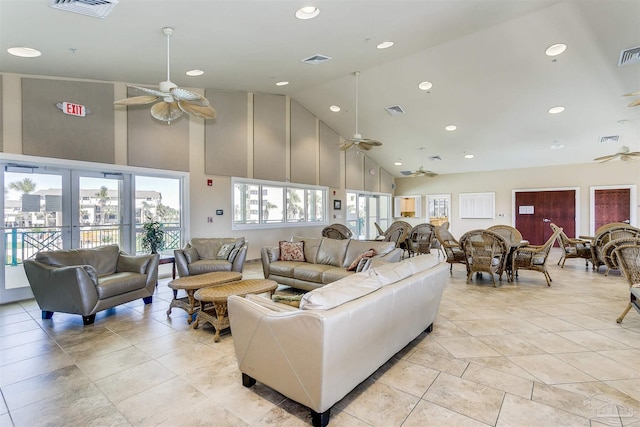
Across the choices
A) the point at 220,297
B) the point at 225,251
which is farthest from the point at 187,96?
the point at 225,251

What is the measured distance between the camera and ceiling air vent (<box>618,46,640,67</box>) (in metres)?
4.65

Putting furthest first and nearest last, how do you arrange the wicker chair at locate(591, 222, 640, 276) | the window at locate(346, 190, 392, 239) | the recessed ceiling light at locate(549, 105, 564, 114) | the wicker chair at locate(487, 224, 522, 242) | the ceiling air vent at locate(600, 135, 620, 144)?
the window at locate(346, 190, 392, 239), the ceiling air vent at locate(600, 135, 620, 144), the recessed ceiling light at locate(549, 105, 564, 114), the wicker chair at locate(487, 224, 522, 242), the wicker chair at locate(591, 222, 640, 276)

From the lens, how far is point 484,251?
202 inches

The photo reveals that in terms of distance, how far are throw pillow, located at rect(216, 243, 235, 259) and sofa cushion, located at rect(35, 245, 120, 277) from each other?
142cm

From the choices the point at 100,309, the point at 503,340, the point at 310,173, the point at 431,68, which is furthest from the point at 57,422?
the point at 310,173

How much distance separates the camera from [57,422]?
1891 mm

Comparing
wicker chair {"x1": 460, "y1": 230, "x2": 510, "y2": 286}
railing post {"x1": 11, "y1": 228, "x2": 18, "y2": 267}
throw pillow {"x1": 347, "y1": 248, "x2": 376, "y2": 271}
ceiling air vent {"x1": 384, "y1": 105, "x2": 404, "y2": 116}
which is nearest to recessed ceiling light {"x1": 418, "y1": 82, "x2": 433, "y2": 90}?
ceiling air vent {"x1": 384, "y1": 105, "x2": 404, "y2": 116}

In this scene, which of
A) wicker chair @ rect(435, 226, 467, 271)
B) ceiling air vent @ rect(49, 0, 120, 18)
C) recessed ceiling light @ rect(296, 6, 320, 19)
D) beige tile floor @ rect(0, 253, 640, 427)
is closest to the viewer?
beige tile floor @ rect(0, 253, 640, 427)

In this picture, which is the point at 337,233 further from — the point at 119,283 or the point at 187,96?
the point at 187,96

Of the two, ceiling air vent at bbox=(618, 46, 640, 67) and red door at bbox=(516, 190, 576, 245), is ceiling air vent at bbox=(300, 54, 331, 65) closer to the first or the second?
ceiling air vent at bbox=(618, 46, 640, 67)

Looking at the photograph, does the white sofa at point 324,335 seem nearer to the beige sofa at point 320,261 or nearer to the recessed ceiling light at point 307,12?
the beige sofa at point 320,261

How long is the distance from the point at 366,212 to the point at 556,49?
7.25 m

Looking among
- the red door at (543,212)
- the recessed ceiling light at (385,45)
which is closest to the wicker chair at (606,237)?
the red door at (543,212)

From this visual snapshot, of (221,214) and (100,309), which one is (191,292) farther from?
(221,214)
